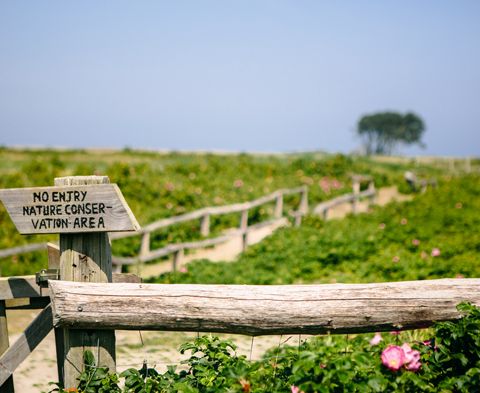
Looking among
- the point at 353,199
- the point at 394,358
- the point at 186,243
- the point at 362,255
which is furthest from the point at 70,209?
the point at 353,199

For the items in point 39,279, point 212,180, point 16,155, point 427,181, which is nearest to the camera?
point 39,279

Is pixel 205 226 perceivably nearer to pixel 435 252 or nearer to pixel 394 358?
pixel 435 252

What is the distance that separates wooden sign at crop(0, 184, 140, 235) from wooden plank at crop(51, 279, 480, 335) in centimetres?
37

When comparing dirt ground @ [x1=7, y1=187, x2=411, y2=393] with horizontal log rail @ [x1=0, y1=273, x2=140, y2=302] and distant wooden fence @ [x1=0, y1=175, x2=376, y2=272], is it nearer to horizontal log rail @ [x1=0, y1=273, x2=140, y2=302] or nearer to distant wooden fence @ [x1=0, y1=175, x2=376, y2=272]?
horizontal log rail @ [x1=0, y1=273, x2=140, y2=302]

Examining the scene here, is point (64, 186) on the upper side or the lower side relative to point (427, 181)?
upper

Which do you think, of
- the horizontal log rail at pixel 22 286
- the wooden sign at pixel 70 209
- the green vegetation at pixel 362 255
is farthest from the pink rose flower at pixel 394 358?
the green vegetation at pixel 362 255

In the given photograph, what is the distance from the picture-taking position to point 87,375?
346cm

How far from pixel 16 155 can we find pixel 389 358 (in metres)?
35.8

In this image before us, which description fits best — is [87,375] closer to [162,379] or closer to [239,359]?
[162,379]

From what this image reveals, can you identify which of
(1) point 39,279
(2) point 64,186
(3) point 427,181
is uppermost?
(2) point 64,186

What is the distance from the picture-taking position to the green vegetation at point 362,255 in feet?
29.6

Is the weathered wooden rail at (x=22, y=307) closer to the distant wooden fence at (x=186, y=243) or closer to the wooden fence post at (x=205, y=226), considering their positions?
the distant wooden fence at (x=186, y=243)

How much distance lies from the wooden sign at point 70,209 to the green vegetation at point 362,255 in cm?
609

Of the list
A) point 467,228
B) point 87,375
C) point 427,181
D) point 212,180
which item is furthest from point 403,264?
point 427,181
